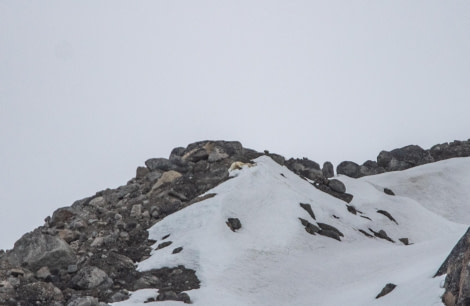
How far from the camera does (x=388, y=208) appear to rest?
4019 cm

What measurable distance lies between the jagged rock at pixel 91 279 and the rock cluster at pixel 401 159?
38251 mm

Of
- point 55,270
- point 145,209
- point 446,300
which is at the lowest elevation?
point 446,300

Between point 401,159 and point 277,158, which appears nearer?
point 277,158

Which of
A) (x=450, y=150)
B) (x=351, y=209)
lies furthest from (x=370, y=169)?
(x=351, y=209)

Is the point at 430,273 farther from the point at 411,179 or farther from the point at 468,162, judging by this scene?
the point at 468,162

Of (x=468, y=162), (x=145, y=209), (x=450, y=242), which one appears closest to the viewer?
(x=450, y=242)

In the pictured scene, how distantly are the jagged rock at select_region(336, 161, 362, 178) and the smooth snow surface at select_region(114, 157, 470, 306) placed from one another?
14.2 meters

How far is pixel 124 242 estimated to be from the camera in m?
29.9

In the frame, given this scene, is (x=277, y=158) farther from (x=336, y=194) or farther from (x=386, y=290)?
(x=386, y=290)

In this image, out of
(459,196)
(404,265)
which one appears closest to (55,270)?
(404,265)

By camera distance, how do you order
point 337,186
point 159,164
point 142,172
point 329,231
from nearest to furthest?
point 329,231 → point 142,172 → point 159,164 → point 337,186

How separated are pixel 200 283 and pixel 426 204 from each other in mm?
28851

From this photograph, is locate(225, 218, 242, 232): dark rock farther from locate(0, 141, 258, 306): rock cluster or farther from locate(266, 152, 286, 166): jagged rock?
locate(266, 152, 286, 166): jagged rock

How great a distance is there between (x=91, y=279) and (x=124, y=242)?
6290mm
